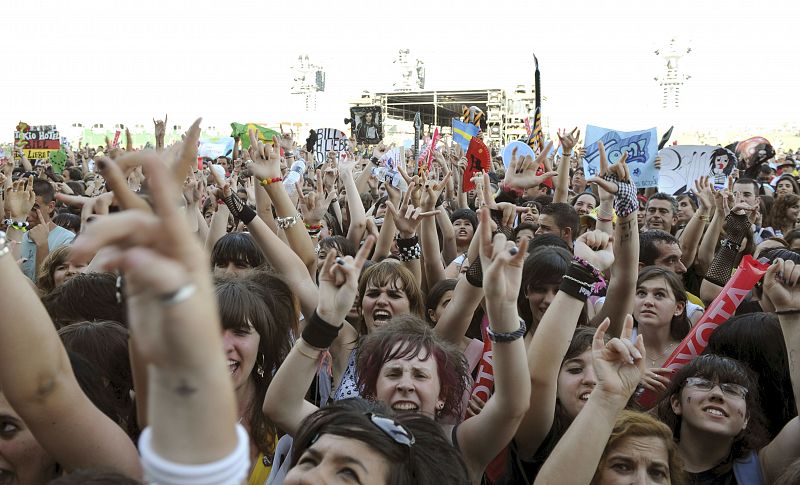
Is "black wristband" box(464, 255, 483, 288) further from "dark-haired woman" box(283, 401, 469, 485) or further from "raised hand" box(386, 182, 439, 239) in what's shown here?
"dark-haired woman" box(283, 401, 469, 485)

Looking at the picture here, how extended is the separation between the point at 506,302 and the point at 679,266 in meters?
3.08

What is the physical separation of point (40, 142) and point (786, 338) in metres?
15.0

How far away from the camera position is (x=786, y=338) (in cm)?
275

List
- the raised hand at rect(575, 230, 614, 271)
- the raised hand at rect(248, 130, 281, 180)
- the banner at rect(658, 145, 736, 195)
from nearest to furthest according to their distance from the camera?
the raised hand at rect(575, 230, 614, 271) → the raised hand at rect(248, 130, 281, 180) → the banner at rect(658, 145, 736, 195)

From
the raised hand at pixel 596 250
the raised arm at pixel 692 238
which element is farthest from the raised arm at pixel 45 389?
the raised arm at pixel 692 238

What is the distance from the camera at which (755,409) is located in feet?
9.51

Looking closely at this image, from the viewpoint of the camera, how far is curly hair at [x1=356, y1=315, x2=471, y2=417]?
2713 millimetres

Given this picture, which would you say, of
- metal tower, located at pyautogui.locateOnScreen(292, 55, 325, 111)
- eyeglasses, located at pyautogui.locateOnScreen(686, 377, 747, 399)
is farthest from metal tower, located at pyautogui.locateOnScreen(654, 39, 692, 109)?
eyeglasses, located at pyautogui.locateOnScreen(686, 377, 747, 399)

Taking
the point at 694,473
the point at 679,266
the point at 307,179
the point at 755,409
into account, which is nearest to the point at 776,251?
the point at 679,266

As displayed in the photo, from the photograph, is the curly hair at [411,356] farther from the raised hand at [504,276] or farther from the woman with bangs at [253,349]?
the raised hand at [504,276]

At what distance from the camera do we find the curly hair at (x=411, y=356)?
2713 millimetres

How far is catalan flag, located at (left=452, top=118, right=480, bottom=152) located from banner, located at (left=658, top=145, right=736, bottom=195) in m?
2.53

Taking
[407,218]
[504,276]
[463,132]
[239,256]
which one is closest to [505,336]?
[504,276]

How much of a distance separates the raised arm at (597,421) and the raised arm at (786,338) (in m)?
0.76
